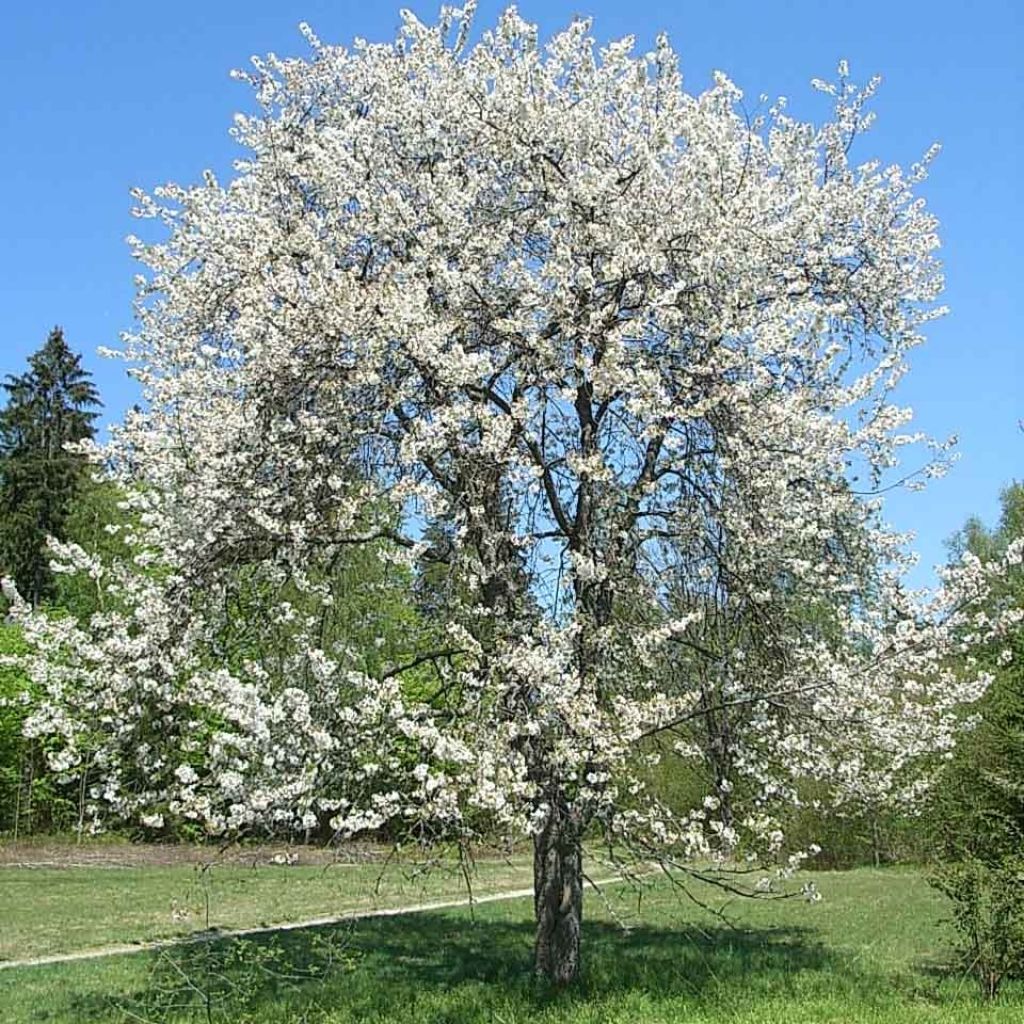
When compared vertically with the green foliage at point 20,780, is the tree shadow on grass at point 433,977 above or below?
below

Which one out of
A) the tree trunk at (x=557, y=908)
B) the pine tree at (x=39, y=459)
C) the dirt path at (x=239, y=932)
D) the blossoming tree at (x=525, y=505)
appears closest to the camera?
the blossoming tree at (x=525, y=505)

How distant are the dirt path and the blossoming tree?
1.99m

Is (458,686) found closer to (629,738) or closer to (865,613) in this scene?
(629,738)

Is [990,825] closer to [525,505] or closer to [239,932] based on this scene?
[525,505]

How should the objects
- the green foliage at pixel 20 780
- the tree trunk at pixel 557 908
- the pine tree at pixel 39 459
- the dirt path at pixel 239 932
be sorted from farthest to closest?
the pine tree at pixel 39 459 → the green foliage at pixel 20 780 → the dirt path at pixel 239 932 → the tree trunk at pixel 557 908

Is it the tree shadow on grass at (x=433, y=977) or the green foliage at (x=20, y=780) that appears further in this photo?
the green foliage at (x=20, y=780)

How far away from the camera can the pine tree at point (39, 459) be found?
35688 millimetres

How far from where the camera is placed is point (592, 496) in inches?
301

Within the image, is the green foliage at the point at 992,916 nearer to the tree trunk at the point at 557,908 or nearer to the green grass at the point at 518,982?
the green grass at the point at 518,982

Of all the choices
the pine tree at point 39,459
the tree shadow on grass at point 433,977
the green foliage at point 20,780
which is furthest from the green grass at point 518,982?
the pine tree at point 39,459

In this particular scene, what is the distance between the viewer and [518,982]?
8391 millimetres

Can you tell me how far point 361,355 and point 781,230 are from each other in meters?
3.30

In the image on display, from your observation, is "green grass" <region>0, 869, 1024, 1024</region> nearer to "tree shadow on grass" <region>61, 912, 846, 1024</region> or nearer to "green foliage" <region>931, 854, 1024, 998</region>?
"tree shadow on grass" <region>61, 912, 846, 1024</region>

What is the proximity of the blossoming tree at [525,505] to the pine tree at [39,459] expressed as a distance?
2715 centimetres
